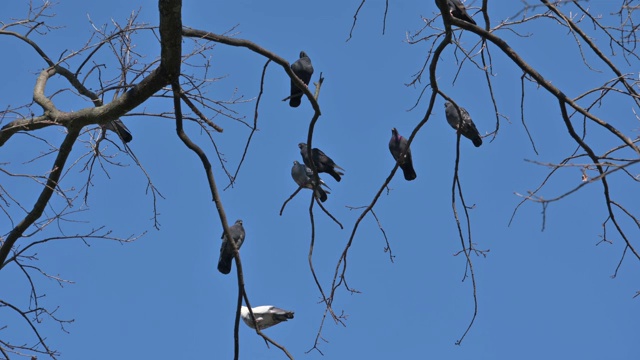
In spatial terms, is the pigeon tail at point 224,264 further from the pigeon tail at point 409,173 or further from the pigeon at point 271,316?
the pigeon tail at point 409,173

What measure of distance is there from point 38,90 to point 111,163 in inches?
21.1

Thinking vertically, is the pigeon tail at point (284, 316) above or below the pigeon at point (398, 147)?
below

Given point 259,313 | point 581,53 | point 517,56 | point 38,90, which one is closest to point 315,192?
point 517,56

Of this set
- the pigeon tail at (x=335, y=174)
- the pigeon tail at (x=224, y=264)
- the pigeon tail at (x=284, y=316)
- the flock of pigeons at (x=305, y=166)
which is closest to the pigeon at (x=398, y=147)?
→ the flock of pigeons at (x=305, y=166)

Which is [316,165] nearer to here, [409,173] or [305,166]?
[409,173]

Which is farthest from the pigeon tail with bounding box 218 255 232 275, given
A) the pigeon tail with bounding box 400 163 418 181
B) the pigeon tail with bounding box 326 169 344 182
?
the pigeon tail with bounding box 400 163 418 181

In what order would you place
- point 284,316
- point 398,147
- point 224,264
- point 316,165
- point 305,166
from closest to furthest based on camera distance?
point 224,264, point 316,165, point 284,316, point 398,147, point 305,166

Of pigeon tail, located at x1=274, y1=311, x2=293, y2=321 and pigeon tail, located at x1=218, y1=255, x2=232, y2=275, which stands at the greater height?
pigeon tail, located at x1=218, y1=255, x2=232, y2=275

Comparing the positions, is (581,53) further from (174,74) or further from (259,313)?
(259,313)

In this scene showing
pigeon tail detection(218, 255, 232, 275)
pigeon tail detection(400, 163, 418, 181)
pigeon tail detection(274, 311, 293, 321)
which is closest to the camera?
pigeon tail detection(218, 255, 232, 275)

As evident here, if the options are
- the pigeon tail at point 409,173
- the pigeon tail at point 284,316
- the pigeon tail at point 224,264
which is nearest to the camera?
the pigeon tail at point 224,264

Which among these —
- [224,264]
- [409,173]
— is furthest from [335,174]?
[224,264]

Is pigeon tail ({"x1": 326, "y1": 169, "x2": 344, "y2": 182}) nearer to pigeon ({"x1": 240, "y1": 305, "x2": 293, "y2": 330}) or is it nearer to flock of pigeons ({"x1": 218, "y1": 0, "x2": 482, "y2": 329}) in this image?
flock of pigeons ({"x1": 218, "y1": 0, "x2": 482, "y2": 329})

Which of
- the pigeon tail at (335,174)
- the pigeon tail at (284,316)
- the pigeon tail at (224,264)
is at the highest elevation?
the pigeon tail at (335,174)
